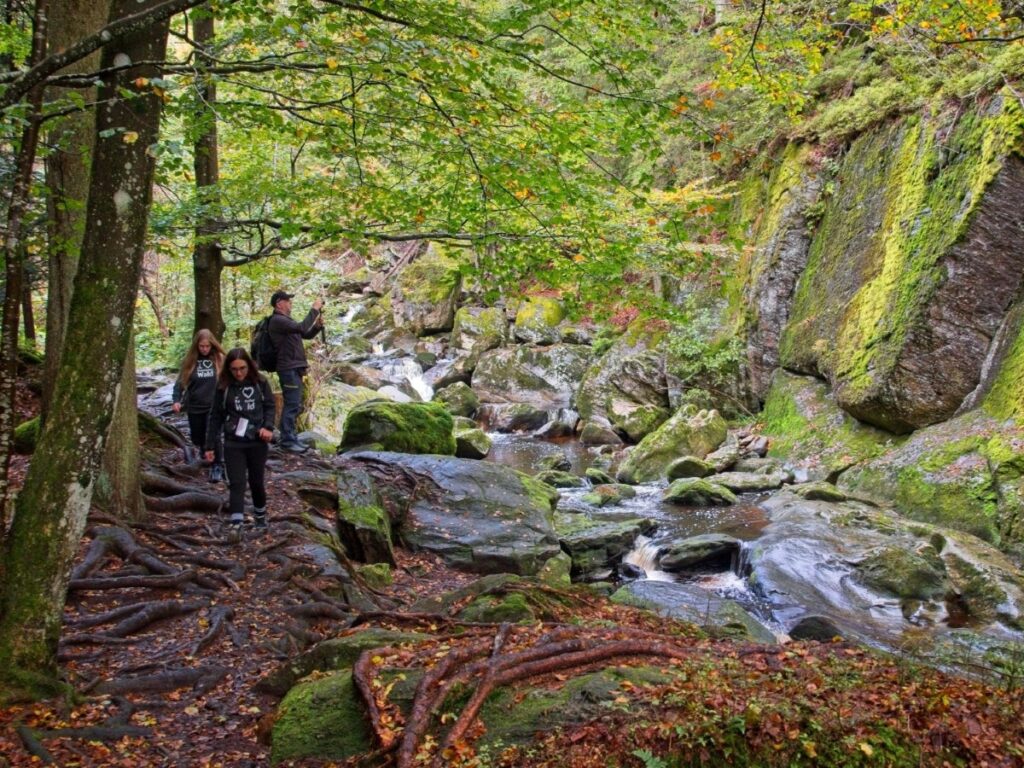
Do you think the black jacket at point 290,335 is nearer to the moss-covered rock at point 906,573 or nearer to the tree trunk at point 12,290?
the tree trunk at point 12,290

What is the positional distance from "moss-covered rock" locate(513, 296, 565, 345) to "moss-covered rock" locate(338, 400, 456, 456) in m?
13.9

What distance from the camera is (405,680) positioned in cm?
362

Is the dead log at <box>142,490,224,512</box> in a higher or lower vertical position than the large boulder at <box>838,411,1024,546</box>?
higher

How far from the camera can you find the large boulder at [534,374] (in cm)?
2478

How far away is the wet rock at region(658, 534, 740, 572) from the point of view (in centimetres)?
1041

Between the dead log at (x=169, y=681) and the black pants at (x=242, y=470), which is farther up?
the black pants at (x=242, y=470)

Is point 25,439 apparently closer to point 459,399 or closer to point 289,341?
point 289,341

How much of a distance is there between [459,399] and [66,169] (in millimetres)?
17763

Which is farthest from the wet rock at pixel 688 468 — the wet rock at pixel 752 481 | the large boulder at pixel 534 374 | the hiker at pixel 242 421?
the hiker at pixel 242 421

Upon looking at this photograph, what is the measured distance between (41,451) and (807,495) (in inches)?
467

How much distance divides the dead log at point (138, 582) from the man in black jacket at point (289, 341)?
4071 millimetres

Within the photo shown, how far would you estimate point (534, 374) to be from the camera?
25.3m

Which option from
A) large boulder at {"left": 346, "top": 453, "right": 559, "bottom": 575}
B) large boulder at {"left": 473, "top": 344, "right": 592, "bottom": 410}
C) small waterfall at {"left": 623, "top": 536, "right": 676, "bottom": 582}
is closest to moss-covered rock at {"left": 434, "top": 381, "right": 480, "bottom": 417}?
large boulder at {"left": 473, "top": 344, "right": 592, "bottom": 410}

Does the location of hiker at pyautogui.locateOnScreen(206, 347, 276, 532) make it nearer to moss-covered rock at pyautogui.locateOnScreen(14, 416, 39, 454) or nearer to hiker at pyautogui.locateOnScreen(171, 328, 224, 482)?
hiker at pyautogui.locateOnScreen(171, 328, 224, 482)
